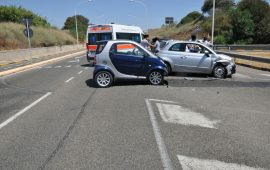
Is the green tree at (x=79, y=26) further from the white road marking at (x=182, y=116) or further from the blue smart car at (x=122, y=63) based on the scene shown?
the white road marking at (x=182, y=116)

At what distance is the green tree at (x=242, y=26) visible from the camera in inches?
2277

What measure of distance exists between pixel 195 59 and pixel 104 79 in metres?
4.64

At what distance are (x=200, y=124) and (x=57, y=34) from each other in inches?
2569

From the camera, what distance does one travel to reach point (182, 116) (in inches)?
Answer: 326

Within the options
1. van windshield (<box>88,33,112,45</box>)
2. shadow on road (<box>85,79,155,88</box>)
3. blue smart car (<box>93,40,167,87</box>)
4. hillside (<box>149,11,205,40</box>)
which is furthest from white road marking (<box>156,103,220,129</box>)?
hillside (<box>149,11,205,40</box>)

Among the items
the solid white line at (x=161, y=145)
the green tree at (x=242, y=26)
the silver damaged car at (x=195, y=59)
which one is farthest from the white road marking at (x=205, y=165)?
the green tree at (x=242, y=26)

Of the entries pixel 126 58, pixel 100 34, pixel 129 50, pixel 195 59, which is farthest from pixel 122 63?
pixel 100 34

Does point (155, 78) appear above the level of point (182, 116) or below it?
above

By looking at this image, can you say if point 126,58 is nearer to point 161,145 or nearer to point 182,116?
point 182,116

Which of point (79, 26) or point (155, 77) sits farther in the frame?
point (79, 26)

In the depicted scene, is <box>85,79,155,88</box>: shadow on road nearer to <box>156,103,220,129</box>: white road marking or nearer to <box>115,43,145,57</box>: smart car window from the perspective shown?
<box>115,43,145,57</box>: smart car window

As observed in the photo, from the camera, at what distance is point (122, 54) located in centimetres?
1327

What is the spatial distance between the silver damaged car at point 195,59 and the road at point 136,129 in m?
3.55

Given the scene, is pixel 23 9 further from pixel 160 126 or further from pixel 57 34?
pixel 160 126
